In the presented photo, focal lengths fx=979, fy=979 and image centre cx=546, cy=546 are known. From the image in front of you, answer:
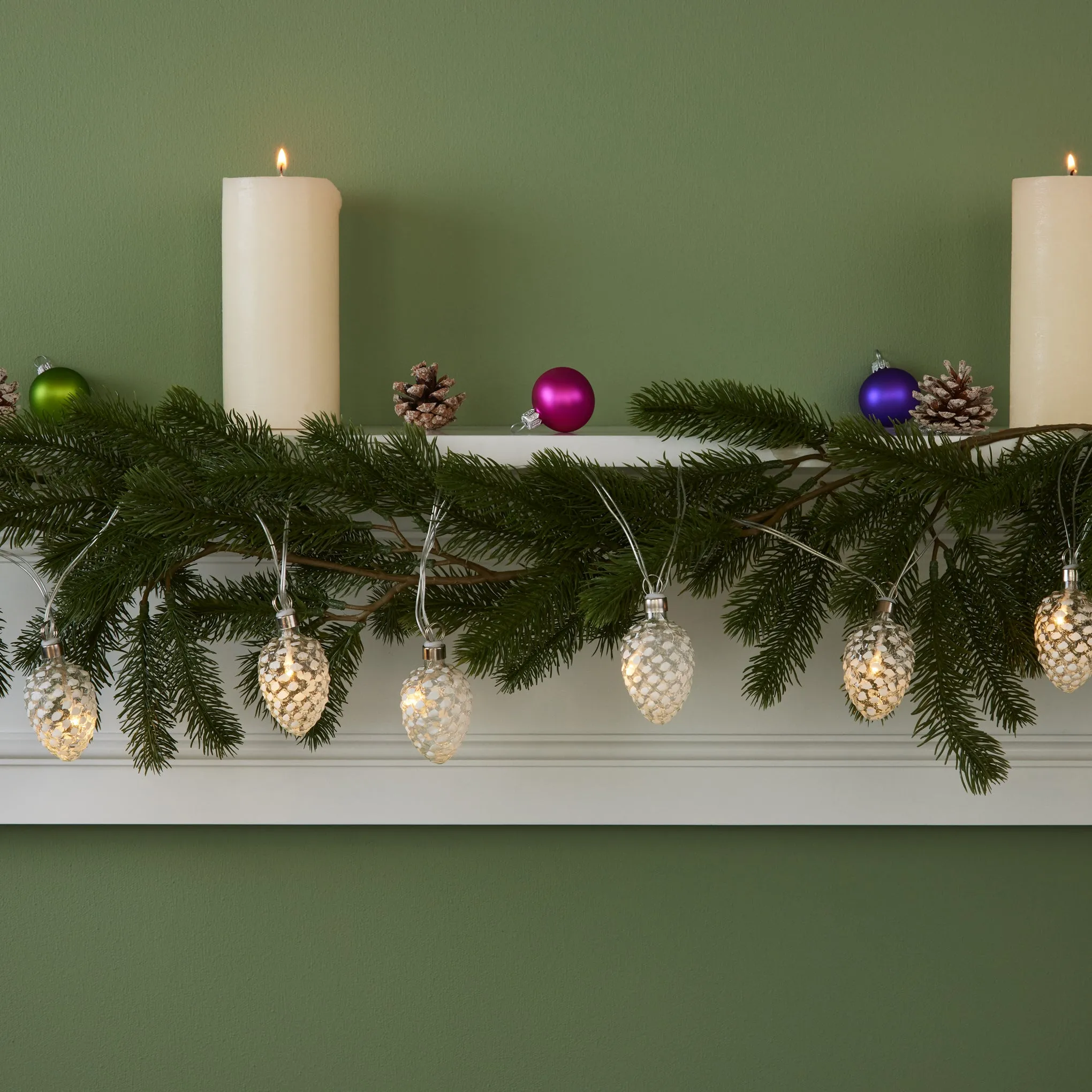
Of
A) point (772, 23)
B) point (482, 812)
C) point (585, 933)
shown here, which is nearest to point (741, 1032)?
point (585, 933)

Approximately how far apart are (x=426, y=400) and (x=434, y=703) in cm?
25

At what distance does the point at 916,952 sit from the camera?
807mm

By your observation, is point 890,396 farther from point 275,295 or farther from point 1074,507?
point 275,295

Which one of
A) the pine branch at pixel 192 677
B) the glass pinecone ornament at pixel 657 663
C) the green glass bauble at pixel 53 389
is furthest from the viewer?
the green glass bauble at pixel 53 389

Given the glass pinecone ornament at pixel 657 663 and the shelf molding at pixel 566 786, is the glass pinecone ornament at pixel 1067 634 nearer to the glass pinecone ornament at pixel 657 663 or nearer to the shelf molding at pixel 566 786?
the glass pinecone ornament at pixel 657 663

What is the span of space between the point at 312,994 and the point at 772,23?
0.87 meters

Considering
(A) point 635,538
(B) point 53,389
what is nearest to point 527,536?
(A) point 635,538

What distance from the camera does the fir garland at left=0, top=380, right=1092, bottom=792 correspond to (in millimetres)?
503

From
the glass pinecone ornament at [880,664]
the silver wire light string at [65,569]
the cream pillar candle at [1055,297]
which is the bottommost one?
the glass pinecone ornament at [880,664]

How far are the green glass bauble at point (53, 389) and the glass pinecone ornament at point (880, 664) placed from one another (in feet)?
1.85

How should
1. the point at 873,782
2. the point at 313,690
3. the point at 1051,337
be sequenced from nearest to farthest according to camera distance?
1. the point at 313,690
2. the point at 1051,337
3. the point at 873,782

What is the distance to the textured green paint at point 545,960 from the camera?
31.6 inches

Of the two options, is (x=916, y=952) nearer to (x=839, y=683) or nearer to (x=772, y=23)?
(x=839, y=683)

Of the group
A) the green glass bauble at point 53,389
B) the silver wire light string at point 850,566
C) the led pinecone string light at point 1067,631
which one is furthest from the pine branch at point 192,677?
the led pinecone string light at point 1067,631
